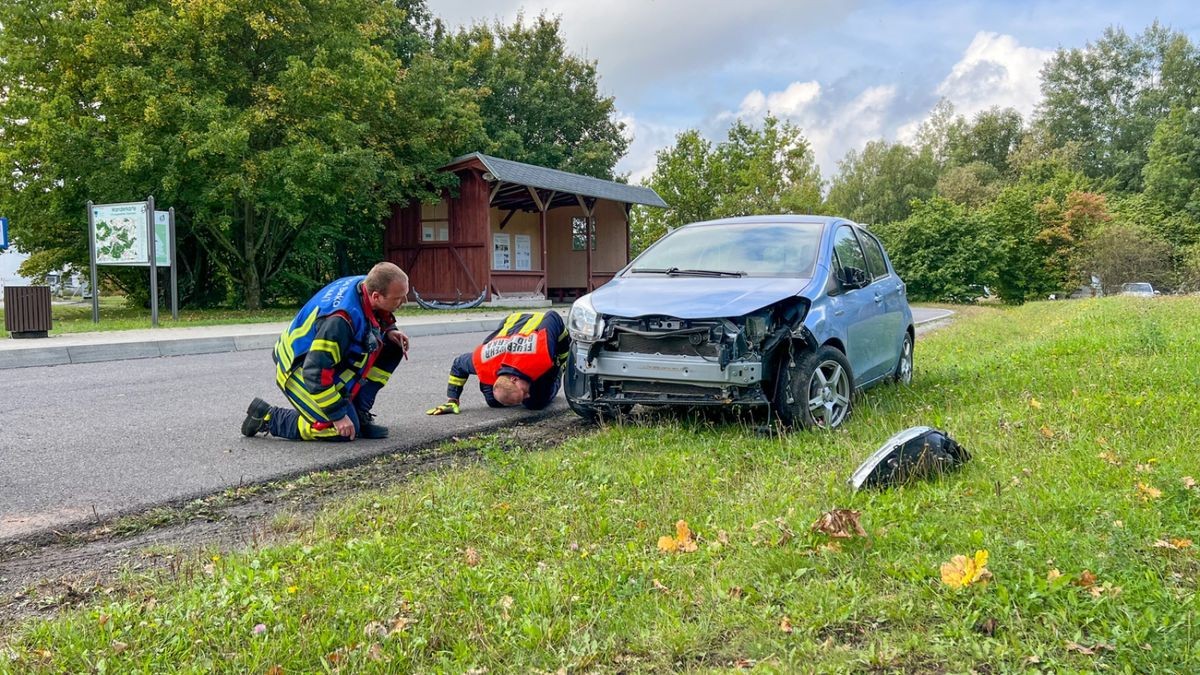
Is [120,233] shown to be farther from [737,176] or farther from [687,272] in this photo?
[737,176]

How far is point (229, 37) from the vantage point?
784 inches

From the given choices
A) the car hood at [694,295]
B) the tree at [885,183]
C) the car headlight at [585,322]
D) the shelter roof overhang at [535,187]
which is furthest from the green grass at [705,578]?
the tree at [885,183]

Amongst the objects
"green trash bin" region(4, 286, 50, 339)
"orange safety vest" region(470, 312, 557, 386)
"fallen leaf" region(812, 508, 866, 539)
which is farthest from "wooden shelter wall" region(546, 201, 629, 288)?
"fallen leaf" region(812, 508, 866, 539)

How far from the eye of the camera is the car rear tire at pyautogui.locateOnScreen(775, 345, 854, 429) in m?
5.14

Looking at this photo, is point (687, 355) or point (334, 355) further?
point (334, 355)

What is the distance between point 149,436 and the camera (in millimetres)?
5848

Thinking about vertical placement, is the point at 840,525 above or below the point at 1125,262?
below

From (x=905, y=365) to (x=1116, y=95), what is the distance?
2851 inches

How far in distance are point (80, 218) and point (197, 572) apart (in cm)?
2057

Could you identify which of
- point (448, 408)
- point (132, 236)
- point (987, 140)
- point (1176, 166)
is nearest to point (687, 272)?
point (448, 408)

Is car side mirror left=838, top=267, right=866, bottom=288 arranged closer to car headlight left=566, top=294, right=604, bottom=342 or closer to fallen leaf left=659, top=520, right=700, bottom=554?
car headlight left=566, top=294, right=604, bottom=342

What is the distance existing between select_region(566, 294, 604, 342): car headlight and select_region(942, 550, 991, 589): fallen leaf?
305cm

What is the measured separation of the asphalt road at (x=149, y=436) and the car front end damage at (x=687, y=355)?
1348 millimetres

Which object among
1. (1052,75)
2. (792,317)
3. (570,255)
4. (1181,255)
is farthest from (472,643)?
(1052,75)
